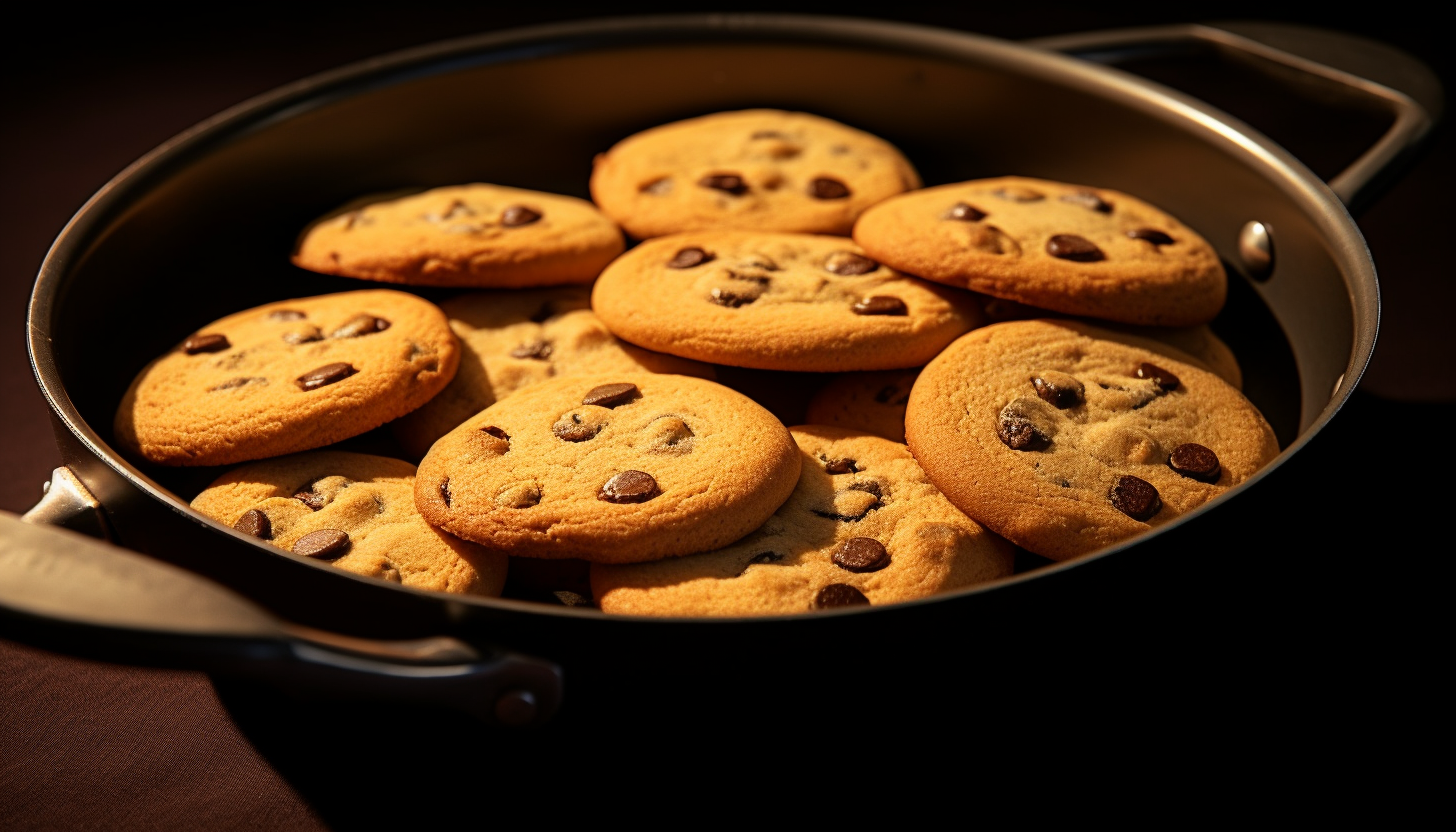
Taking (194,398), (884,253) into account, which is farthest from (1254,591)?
(194,398)

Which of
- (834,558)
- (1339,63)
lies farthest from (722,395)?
(1339,63)

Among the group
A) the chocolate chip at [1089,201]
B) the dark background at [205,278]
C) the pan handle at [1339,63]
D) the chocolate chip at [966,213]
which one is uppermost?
the pan handle at [1339,63]

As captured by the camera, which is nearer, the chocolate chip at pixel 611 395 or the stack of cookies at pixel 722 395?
the stack of cookies at pixel 722 395

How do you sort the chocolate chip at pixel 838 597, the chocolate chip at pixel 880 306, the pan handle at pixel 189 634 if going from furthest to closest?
the chocolate chip at pixel 880 306 → the chocolate chip at pixel 838 597 → the pan handle at pixel 189 634

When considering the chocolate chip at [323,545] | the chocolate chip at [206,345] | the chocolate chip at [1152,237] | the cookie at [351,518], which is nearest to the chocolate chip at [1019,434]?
the chocolate chip at [1152,237]

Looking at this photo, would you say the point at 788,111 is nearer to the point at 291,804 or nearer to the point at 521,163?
the point at 521,163

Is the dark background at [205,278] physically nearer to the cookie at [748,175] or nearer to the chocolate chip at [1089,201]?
the chocolate chip at [1089,201]

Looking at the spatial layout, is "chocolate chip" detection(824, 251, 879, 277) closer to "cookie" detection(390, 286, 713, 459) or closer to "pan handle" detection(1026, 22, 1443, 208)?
"cookie" detection(390, 286, 713, 459)
